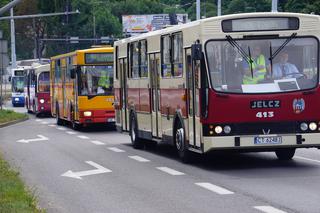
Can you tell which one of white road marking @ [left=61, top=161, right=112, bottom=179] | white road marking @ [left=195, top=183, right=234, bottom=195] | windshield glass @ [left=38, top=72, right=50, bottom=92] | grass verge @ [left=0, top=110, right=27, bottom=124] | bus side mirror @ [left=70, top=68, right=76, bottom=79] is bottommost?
grass verge @ [left=0, top=110, right=27, bottom=124]

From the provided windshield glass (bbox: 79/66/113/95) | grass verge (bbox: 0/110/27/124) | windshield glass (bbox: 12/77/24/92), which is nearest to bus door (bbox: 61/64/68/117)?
windshield glass (bbox: 79/66/113/95)

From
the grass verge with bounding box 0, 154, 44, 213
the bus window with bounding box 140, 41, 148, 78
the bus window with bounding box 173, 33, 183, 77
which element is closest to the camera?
the grass verge with bounding box 0, 154, 44, 213

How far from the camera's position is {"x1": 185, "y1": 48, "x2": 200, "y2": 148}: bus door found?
18.7 metres

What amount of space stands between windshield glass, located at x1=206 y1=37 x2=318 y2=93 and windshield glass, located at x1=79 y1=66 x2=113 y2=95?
16.0m

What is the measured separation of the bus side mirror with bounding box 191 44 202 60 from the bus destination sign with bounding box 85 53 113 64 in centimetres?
1610

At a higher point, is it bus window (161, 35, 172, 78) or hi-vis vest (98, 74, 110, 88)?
bus window (161, 35, 172, 78)

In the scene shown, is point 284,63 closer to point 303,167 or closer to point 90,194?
point 303,167

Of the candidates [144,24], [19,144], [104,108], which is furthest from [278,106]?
[144,24]

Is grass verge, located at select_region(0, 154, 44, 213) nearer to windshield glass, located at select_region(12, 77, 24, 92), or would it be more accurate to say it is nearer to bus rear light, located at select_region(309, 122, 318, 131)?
bus rear light, located at select_region(309, 122, 318, 131)

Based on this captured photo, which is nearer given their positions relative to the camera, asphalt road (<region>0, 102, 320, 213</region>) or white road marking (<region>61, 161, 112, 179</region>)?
asphalt road (<region>0, 102, 320, 213</region>)

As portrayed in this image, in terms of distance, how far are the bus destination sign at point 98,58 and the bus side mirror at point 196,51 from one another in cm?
1610

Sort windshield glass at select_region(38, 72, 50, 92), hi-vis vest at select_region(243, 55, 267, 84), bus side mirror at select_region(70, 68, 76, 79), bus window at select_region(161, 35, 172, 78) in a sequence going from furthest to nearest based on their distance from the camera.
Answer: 1. windshield glass at select_region(38, 72, 50, 92)
2. bus side mirror at select_region(70, 68, 76, 79)
3. bus window at select_region(161, 35, 172, 78)
4. hi-vis vest at select_region(243, 55, 267, 84)

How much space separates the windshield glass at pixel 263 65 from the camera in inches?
714

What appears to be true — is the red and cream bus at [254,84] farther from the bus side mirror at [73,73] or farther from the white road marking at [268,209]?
the bus side mirror at [73,73]
